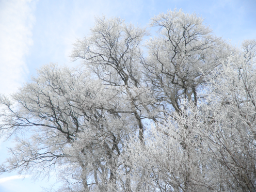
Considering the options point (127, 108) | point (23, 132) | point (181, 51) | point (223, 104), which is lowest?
point (223, 104)

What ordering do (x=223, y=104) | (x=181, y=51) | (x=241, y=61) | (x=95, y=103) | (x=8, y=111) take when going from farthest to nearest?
1. (x=181, y=51)
2. (x=8, y=111)
3. (x=95, y=103)
4. (x=223, y=104)
5. (x=241, y=61)

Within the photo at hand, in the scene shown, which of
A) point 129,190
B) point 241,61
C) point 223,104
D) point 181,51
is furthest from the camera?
point 181,51

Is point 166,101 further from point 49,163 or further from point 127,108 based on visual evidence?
point 49,163

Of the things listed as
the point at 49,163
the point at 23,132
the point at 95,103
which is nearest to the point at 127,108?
the point at 95,103

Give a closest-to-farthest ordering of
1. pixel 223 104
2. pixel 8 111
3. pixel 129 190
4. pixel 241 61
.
Answer: pixel 241 61, pixel 223 104, pixel 129 190, pixel 8 111

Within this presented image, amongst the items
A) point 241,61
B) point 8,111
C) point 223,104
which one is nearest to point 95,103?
point 8,111

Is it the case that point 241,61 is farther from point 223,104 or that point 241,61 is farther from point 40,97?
point 40,97

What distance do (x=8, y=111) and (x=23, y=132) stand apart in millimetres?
1433

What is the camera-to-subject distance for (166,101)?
11477 millimetres

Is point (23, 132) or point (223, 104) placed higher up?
point (23, 132)

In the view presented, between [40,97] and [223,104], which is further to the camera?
[40,97]

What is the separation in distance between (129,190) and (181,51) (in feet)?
26.2

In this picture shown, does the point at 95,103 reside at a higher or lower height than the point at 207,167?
higher

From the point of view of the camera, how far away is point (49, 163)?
31.2 feet
